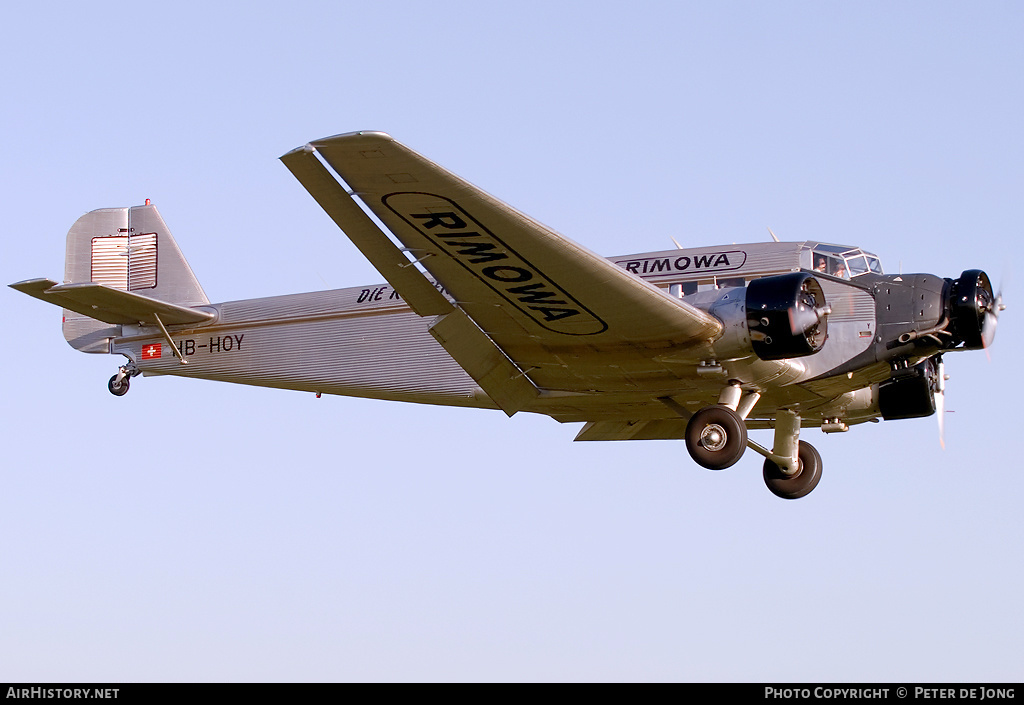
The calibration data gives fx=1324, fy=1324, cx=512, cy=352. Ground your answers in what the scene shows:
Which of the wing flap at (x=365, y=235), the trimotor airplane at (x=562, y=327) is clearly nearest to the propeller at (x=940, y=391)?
the trimotor airplane at (x=562, y=327)

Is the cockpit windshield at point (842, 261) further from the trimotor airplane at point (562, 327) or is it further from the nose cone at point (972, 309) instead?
the nose cone at point (972, 309)

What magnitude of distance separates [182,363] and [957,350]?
10.2 m

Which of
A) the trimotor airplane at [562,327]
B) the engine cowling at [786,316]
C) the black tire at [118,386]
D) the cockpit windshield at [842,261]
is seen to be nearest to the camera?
the trimotor airplane at [562,327]

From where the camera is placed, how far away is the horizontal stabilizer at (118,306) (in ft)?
55.5

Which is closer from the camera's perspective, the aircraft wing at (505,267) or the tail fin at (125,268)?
the aircraft wing at (505,267)

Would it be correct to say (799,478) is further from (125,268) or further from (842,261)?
(125,268)

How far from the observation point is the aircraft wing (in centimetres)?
1170

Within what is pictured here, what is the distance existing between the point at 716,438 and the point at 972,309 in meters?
3.10

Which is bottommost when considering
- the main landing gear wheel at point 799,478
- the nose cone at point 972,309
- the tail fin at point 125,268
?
the main landing gear wheel at point 799,478

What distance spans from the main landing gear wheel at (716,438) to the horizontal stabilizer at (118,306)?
7.34 m

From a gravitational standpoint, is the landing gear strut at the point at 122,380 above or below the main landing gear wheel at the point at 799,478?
above

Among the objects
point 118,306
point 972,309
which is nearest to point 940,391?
point 972,309

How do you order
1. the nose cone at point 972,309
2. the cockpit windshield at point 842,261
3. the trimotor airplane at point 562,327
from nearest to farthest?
the trimotor airplane at point 562,327 → the nose cone at point 972,309 → the cockpit windshield at point 842,261
